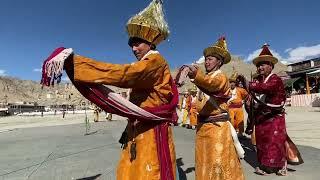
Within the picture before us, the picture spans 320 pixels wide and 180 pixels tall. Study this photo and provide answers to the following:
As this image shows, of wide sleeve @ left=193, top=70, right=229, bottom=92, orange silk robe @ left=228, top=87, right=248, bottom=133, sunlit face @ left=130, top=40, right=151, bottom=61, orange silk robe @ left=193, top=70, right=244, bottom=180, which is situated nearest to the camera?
sunlit face @ left=130, top=40, right=151, bottom=61

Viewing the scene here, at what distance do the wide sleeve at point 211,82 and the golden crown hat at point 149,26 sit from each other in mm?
732

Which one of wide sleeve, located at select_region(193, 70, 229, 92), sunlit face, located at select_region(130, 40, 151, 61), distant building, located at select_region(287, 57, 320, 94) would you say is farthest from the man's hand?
distant building, located at select_region(287, 57, 320, 94)

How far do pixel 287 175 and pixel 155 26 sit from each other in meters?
4.58

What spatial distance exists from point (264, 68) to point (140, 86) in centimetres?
434

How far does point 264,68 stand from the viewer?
7195mm

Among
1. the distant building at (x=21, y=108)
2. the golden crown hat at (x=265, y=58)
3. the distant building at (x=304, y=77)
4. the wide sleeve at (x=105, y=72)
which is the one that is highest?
the distant building at (x=304, y=77)

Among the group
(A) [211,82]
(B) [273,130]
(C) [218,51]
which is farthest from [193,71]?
(B) [273,130]

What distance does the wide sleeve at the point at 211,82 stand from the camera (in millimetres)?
4355

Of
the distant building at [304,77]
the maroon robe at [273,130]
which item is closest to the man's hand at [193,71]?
the maroon robe at [273,130]

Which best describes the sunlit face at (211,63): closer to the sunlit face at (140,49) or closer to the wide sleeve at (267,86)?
the wide sleeve at (267,86)

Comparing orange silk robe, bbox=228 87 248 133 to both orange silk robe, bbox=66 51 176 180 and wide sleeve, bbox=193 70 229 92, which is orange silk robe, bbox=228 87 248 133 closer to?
wide sleeve, bbox=193 70 229 92

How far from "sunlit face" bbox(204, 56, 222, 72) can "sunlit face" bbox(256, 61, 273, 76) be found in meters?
1.90

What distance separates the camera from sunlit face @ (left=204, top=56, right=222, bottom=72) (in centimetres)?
536

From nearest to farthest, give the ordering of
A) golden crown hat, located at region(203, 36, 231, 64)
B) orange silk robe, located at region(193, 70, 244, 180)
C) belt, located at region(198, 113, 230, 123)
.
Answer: orange silk robe, located at region(193, 70, 244, 180) < belt, located at region(198, 113, 230, 123) < golden crown hat, located at region(203, 36, 231, 64)
